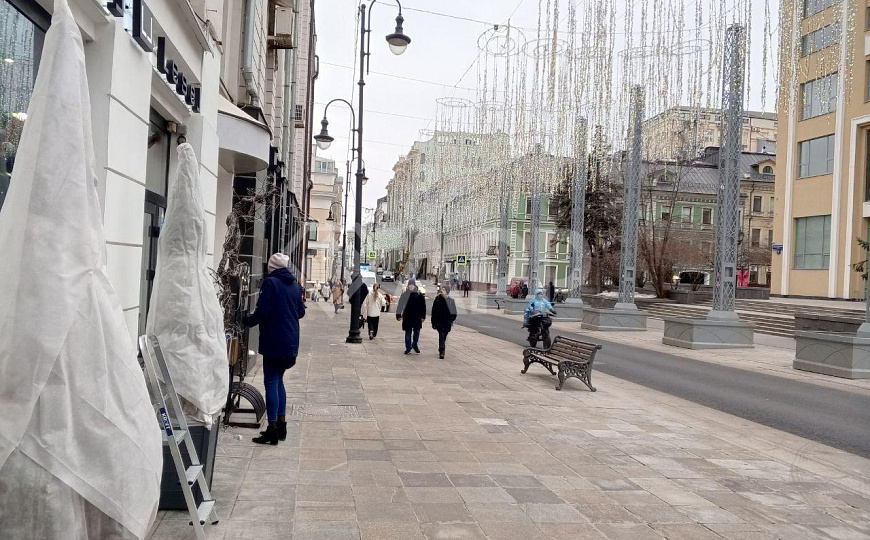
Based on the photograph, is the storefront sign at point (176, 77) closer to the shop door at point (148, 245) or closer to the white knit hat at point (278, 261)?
the shop door at point (148, 245)

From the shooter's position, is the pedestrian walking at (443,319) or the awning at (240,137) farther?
the pedestrian walking at (443,319)

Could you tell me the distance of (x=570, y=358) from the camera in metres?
12.3

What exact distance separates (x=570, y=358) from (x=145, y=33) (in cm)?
863

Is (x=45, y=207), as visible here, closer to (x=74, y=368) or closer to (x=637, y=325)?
(x=74, y=368)

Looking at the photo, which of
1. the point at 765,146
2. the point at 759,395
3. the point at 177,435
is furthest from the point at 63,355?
the point at 765,146

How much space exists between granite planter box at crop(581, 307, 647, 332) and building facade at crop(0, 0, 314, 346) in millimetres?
17241

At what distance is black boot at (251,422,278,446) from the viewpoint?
7.08 m

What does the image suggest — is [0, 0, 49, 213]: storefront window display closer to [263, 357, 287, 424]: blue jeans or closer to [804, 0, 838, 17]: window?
[263, 357, 287, 424]: blue jeans

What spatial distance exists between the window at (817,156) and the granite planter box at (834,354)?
90.9ft

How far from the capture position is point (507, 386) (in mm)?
12062

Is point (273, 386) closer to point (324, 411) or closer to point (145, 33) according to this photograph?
point (324, 411)

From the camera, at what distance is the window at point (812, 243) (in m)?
40.3

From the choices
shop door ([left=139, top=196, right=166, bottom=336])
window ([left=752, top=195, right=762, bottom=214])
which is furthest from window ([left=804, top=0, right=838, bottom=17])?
window ([left=752, top=195, right=762, bottom=214])

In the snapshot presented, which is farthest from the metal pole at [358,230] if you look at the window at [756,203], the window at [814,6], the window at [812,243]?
the window at [756,203]
